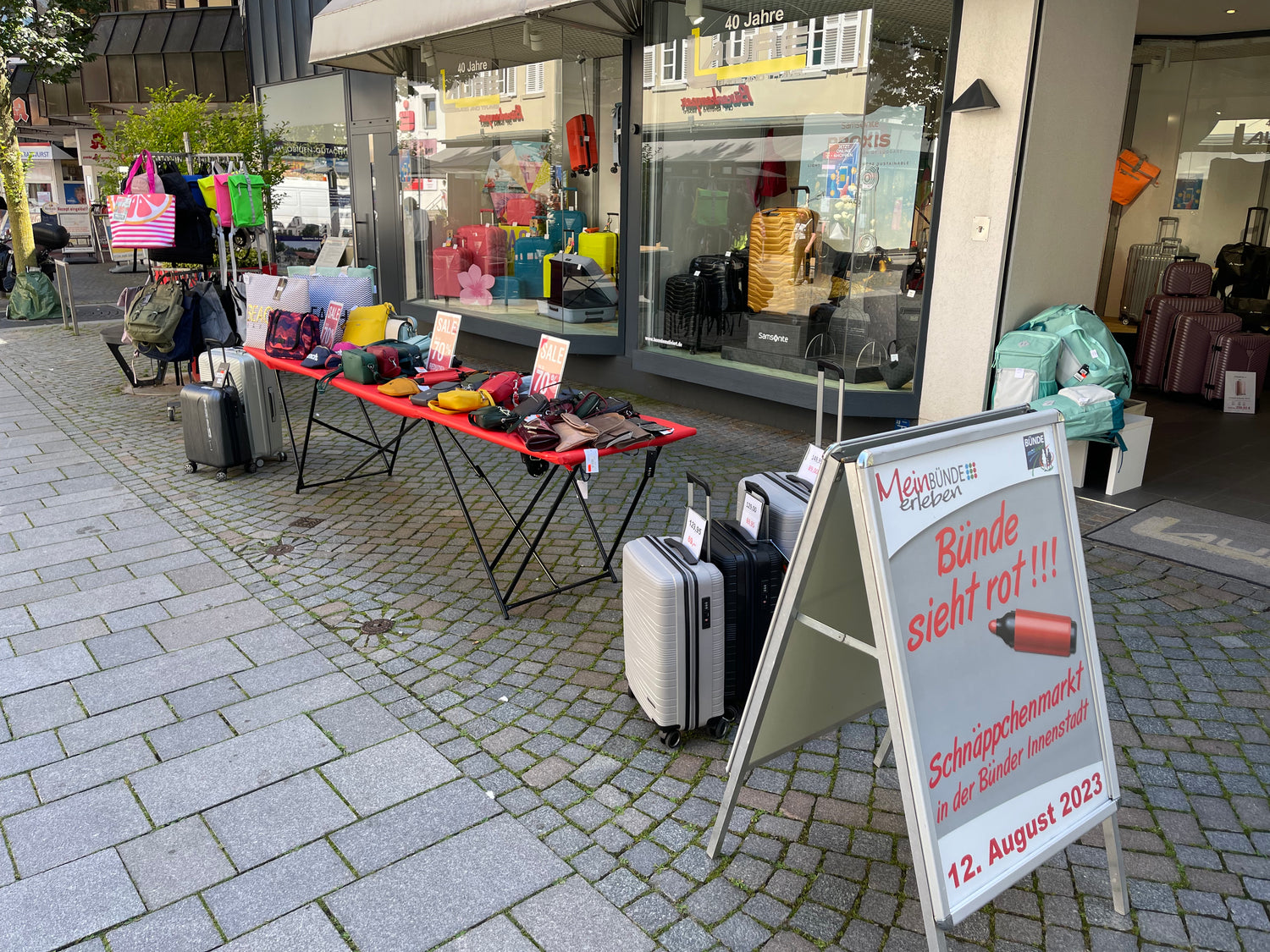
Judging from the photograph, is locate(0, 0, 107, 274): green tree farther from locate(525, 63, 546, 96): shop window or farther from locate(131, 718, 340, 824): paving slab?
locate(131, 718, 340, 824): paving slab

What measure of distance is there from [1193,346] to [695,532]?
737 cm

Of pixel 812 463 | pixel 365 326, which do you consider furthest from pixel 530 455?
pixel 365 326

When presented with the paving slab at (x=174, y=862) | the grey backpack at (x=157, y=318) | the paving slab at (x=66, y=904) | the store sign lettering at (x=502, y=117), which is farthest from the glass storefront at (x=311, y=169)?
the paving slab at (x=66, y=904)

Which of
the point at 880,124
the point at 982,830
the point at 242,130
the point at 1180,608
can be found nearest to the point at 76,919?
the point at 982,830

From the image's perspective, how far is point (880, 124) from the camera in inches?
262

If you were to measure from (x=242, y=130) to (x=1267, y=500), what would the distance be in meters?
13.5

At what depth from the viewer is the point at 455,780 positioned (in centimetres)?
312

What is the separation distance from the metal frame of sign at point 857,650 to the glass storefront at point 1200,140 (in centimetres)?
1021

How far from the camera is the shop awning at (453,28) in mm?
7508

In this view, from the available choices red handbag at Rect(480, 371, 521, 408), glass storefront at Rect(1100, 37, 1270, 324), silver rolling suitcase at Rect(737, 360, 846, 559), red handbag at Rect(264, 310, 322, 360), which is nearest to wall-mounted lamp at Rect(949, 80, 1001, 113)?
silver rolling suitcase at Rect(737, 360, 846, 559)

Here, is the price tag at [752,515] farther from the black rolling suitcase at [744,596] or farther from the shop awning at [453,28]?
the shop awning at [453,28]

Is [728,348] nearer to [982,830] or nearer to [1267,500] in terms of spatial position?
[1267,500]

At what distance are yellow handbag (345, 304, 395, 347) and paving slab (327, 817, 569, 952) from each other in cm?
409

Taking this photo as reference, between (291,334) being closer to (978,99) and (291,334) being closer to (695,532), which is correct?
(695,532)
